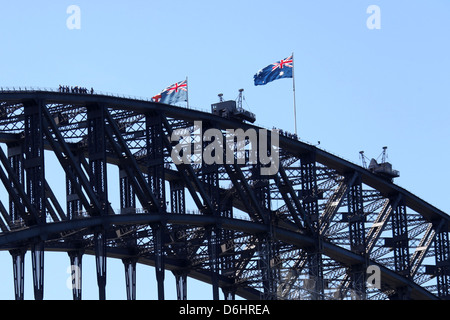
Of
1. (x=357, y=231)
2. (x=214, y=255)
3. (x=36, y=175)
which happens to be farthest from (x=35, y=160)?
(x=357, y=231)

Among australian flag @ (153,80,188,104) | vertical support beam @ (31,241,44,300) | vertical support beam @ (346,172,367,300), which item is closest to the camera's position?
vertical support beam @ (31,241,44,300)

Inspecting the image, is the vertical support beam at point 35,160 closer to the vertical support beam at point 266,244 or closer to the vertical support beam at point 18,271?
the vertical support beam at point 18,271

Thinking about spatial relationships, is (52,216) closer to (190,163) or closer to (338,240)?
(190,163)

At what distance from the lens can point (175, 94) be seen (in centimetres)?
10775

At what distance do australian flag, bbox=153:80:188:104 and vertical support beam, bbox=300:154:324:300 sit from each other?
14520mm

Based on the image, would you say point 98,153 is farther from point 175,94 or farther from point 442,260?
point 442,260

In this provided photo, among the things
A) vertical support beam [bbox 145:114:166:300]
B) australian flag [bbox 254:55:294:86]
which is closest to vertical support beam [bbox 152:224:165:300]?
vertical support beam [bbox 145:114:166:300]

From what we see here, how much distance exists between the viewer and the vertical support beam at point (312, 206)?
373 ft

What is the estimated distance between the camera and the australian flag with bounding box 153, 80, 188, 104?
352ft

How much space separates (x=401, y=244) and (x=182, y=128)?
1412 inches

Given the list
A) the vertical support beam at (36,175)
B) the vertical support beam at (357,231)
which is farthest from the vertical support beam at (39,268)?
the vertical support beam at (357,231)

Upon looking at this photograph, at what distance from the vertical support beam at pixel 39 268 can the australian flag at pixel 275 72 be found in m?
34.5

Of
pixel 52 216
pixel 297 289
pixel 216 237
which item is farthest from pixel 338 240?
pixel 52 216

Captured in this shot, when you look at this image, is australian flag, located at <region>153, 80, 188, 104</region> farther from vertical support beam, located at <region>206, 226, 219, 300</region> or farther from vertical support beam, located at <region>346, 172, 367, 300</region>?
vertical support beam, located at <region>346, 172, 367, 300</region>
